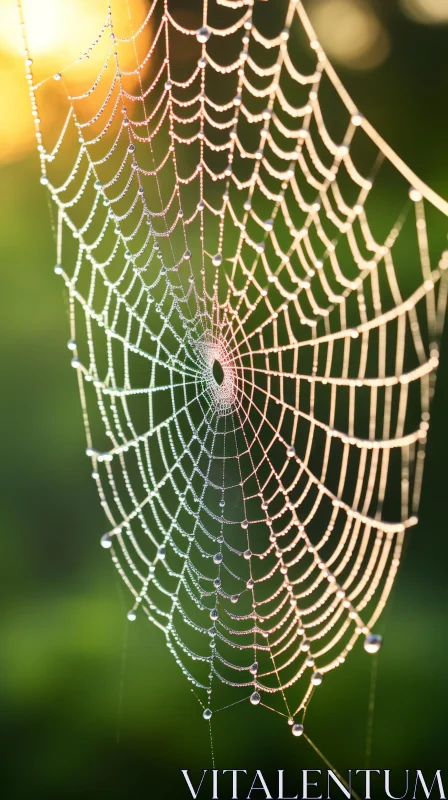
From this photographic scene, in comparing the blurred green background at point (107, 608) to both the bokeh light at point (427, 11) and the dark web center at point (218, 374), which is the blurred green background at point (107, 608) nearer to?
the bokeh light at point (427, 11)

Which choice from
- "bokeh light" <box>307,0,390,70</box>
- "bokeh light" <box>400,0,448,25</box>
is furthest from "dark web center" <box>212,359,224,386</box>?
"bokeh light" <box>400,0,448,25</box>

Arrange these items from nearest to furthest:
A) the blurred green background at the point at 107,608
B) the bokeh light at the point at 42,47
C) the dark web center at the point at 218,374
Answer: the dark web center at the point at 218,374 → the bokeh light at the point at 42,47 → the blurred green background at the point at 107,608

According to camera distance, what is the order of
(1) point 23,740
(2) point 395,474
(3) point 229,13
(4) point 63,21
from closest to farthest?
(3) point 229,13 → (2) point 395,474 → (4) point 63,21 → (1) point 23,740

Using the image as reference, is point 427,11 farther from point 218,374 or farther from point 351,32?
point 218,374

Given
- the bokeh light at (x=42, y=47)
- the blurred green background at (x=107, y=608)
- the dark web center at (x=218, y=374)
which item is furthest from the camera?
the blurred green background at (x=107, y=608)

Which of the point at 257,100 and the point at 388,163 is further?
the point at 257,100

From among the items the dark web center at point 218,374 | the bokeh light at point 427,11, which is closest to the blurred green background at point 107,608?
the bokeh light at point 427,11

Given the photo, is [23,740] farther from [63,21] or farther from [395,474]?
[63,21]

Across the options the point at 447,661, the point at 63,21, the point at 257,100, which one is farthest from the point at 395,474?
the point at 63,21

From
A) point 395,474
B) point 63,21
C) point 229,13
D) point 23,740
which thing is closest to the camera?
point 229,13
